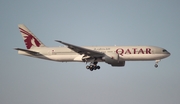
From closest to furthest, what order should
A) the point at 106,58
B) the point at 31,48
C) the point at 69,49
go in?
the point at 106,58 < the point at 69,49 < the point at 31,48

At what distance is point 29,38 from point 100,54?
52.9ft

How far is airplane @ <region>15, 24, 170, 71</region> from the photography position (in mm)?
49750

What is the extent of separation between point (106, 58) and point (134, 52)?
4.98 m

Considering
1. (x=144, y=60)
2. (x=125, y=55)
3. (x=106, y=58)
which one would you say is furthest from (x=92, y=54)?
(x=144, y=60)

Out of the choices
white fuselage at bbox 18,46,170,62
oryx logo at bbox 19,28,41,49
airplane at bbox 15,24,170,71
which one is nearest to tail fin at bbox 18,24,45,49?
oryx logo at bbox 19,28,41,49

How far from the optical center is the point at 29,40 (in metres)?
58.3

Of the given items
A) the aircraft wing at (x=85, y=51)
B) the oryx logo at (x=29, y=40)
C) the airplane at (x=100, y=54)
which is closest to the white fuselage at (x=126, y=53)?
the airplane at (x=100, y=54)

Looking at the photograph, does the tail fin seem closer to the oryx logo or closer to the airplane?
the oryx logo

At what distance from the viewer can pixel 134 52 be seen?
50.8m

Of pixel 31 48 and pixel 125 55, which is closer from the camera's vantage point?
pixel 125 55

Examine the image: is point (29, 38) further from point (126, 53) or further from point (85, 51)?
point (126, 53)

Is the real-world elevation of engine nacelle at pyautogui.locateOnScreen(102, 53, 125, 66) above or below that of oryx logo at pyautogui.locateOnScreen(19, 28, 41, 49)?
below

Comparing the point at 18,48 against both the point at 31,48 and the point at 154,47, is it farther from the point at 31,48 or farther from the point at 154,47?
the point at 154,47

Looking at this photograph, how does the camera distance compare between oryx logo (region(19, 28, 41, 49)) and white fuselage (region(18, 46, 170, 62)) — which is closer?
white fuselage (region(18, 46, 170, 62))
